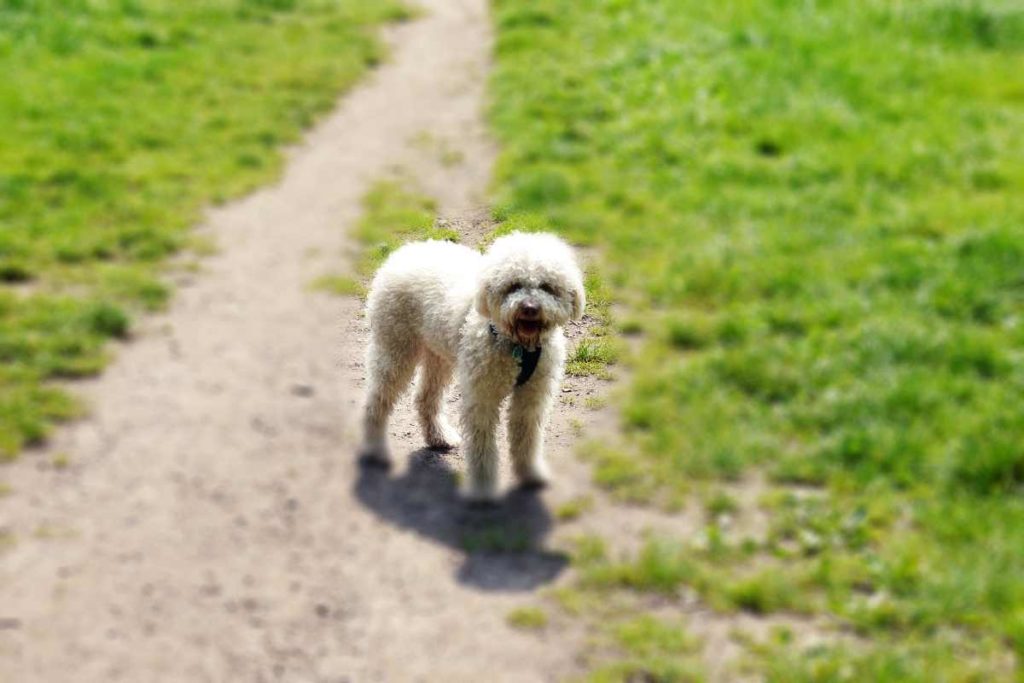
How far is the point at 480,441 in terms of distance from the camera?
4973mm

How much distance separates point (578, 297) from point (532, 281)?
179 millimetres

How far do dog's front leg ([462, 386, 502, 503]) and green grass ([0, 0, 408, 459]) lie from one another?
3.60 meters

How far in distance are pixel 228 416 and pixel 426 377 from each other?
1834mm

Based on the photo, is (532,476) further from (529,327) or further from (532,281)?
(532,281)

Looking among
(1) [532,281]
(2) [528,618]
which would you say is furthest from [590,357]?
(2) [528,618]

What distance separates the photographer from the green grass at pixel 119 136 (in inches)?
336

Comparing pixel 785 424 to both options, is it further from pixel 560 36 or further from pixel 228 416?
pixel 560 36

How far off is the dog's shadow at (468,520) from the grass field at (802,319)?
426mm

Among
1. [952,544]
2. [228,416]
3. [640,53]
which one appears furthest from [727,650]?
[640,53]

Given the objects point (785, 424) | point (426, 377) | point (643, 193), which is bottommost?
point (785, 424)

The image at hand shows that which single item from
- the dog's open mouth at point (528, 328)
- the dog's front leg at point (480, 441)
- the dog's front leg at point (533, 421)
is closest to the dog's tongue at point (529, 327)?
the dog's open mouth at point (528, 328)

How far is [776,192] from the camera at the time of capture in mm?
11492

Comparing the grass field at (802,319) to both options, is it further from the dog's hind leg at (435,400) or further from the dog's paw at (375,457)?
the dog's paw at (375,457)

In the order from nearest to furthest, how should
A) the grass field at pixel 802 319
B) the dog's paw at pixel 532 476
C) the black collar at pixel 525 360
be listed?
the black collar at pixel 525 360 < the dog's paw at pixel 532 476 < the grass field at pixel 802 319
